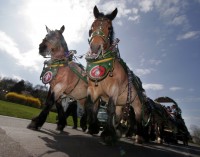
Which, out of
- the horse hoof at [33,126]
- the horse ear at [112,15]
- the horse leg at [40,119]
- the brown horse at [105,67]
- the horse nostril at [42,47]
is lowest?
the horse hoof at [33,126]

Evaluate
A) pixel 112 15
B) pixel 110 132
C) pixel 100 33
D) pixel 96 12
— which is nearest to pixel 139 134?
pixel 110 132

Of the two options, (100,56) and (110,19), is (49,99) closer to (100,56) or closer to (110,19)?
(100,56)

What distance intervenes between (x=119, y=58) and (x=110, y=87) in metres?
0.97

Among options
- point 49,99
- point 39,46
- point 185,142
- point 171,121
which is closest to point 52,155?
point 49,99

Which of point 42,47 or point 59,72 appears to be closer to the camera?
point 42,47

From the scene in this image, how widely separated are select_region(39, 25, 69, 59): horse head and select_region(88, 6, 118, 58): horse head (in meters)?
1.93

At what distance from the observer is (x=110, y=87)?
6.03 metres

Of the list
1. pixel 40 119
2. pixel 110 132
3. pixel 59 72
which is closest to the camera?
pixel 110 132

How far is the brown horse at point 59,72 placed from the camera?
7266mm

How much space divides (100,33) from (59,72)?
8.12 feet

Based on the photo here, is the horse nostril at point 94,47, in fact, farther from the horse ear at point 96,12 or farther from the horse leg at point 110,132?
the horse leg at point 110,132

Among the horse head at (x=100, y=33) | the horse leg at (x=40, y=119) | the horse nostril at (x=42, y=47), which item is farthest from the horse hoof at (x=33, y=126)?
the horse nostril at (x=42, y=47)

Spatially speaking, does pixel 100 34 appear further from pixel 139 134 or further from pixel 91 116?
pixel 139 134

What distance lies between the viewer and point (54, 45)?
7.68 meters
